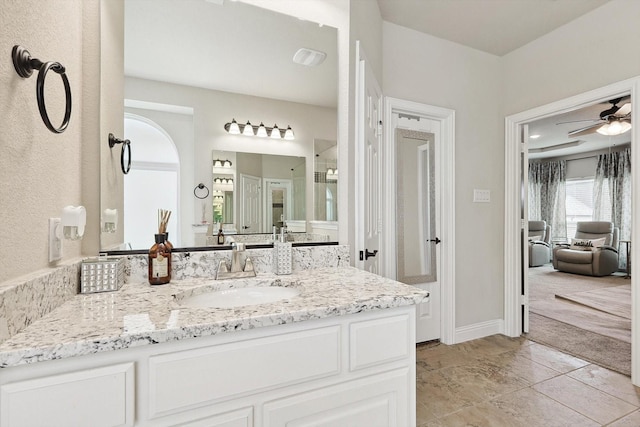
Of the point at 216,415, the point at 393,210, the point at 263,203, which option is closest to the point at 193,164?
the point at 263,203

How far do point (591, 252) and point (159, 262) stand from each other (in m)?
7.49

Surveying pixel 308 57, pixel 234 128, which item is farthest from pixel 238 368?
pixel 308 57

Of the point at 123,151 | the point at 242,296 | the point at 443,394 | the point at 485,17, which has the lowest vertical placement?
the point at 443,394

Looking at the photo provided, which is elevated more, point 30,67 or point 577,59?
point 577,59

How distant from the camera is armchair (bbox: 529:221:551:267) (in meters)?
6.92

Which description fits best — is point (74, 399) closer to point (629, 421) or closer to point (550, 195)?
point (629, 421)

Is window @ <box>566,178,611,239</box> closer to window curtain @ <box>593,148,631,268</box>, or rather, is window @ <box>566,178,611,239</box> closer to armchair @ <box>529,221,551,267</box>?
window curtain @ <box>593,148,631,268</box>

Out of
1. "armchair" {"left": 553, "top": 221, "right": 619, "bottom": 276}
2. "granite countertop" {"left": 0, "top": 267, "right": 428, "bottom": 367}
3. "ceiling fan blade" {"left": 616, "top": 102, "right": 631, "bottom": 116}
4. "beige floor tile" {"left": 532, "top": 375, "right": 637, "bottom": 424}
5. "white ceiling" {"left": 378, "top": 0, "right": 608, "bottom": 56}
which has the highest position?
"white ceiling" {"left": 378, "top": 0, "right": 608, "bottom": 56}

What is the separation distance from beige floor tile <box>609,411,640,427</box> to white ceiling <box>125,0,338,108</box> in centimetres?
236

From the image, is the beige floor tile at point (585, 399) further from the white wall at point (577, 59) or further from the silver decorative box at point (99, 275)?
the silver decorative box at point (99, 275)

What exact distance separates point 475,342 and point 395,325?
84.9 inches

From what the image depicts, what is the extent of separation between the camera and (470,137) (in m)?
2.82

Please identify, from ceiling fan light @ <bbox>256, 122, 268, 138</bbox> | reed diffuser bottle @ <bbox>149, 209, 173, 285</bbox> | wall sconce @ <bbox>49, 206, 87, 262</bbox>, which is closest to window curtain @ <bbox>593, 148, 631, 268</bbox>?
ceiling fan light @ <bbox>256, 122, 268, 138</bbox>

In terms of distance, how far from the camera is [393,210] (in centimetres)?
251
